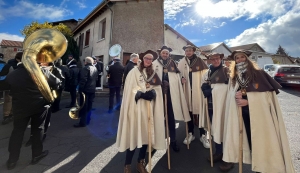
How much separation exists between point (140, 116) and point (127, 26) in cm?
1046

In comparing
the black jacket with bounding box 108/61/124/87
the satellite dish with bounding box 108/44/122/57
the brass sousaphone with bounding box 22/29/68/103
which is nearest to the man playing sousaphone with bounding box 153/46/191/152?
the brass sousaphone with bounding box 22/29/68/103

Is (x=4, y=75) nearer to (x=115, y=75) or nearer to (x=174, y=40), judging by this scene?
(x=115, y=75)

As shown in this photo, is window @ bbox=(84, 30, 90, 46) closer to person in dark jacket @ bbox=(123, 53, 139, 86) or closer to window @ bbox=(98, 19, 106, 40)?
window @ bbox=(98, 19, 106, 40)

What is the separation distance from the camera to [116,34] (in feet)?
37.3

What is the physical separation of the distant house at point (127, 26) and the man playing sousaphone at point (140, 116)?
9.25 meters

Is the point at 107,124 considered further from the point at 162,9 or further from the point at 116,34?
the point at 162,9

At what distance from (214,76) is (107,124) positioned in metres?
3.57

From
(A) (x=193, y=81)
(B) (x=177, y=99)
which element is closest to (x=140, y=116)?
(B) (x=177, y=99)

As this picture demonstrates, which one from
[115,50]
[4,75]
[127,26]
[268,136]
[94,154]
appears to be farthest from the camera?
[127,26]

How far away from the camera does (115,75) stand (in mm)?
6109

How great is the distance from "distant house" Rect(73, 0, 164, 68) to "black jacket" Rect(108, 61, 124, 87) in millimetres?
5536

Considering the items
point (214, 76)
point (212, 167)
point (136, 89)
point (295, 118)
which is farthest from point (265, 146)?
point (295, 118)

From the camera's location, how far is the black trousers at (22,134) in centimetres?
272

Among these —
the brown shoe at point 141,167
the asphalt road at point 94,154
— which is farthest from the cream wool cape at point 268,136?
the brown shoe at point 141,167
